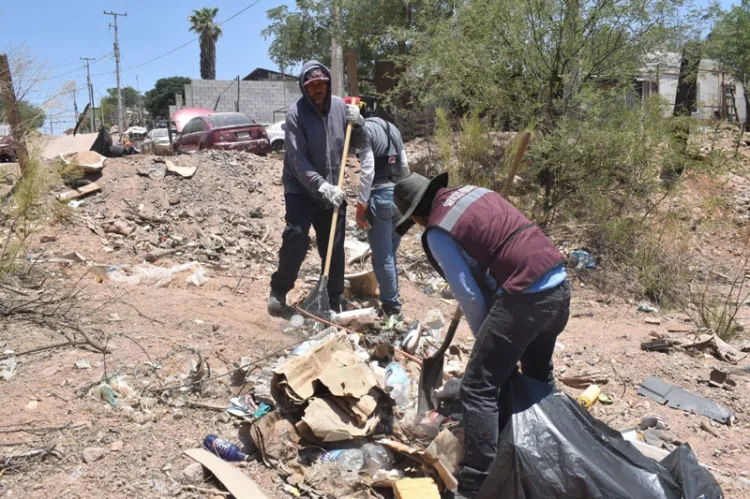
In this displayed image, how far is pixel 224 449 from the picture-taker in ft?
9.71

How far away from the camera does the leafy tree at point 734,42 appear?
328 inches

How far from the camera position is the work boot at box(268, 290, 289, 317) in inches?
183

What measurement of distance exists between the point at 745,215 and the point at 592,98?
15.2 ft

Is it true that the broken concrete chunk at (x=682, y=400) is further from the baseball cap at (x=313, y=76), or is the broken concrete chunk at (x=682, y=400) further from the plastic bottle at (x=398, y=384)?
the baseball cap at (x=313, y=76)

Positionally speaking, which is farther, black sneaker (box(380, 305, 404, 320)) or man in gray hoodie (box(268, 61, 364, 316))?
black sneaker (box(380, 305, 404, 320))

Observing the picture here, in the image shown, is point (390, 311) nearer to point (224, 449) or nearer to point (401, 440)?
point (401, 440)

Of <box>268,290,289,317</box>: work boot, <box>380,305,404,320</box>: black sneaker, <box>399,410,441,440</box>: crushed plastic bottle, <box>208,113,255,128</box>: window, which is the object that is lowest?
<box>399,410,441,440</box>: crushed plastic bottle

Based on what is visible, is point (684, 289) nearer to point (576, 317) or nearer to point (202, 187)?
point (576, 317)

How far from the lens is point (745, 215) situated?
9.88 metres

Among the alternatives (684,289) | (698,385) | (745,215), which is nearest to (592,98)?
(684,289)

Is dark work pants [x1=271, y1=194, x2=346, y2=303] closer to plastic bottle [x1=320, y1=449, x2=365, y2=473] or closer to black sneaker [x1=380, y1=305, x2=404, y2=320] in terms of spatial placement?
black sneaker [x1=380, y1=305, x2=404, y2=320]

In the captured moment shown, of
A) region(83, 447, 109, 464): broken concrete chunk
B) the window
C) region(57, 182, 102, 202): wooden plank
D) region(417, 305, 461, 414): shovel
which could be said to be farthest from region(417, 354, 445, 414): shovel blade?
the window

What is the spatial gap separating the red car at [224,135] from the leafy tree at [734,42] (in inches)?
333

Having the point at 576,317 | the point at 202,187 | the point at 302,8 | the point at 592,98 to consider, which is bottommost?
the point at 576,317
